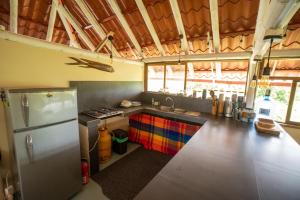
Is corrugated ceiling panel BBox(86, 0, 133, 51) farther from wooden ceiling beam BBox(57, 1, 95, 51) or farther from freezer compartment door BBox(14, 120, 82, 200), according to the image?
freezer compartment door BBox(14, 120, 82, 200)

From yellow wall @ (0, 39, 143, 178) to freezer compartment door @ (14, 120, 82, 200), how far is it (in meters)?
0.58

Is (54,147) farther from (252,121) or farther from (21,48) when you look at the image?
(252,121)

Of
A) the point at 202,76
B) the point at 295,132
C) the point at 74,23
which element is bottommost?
the point at 295,132

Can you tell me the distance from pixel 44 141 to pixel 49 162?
0.24 metres

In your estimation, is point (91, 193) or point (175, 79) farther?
point (175, 79)

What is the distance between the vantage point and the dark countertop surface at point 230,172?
2.43 ft

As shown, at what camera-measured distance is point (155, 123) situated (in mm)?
2977

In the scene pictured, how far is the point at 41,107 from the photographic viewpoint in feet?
4.42

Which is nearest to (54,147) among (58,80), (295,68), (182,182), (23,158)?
(23,158)

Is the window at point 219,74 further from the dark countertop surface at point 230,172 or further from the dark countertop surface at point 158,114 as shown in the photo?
the dark countertop surface at point 230,172

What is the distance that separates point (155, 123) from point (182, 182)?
218cm

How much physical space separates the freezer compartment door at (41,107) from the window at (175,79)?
2.34 metres

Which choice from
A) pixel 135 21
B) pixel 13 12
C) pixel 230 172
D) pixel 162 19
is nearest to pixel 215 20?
pixel 162 19

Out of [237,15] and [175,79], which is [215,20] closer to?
[237,15]
